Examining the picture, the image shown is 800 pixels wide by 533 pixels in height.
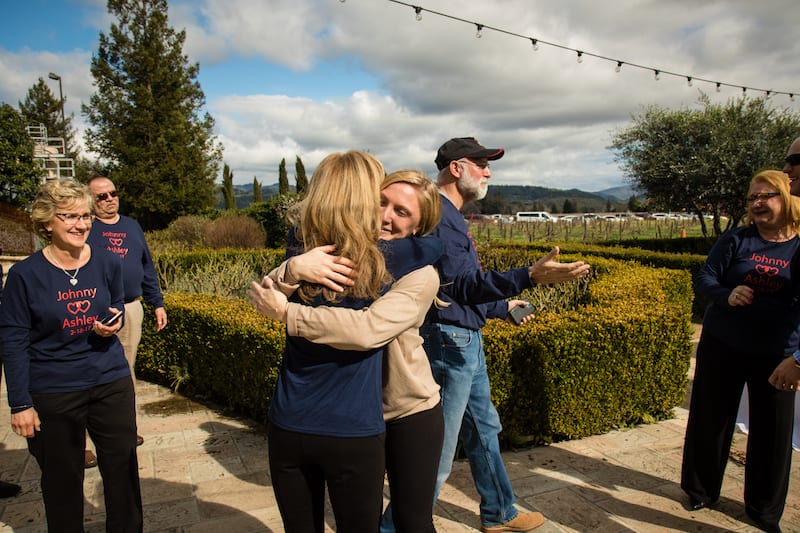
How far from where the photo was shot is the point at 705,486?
3.13 m

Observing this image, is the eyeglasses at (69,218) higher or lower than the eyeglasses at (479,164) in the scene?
lower

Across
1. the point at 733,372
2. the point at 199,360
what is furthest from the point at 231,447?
the point at 733,372

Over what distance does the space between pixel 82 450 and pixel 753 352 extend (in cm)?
340

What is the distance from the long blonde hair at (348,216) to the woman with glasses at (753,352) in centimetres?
224

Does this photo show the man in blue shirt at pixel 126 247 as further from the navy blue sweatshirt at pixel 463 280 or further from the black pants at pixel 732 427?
the black pants at pixel 732 427

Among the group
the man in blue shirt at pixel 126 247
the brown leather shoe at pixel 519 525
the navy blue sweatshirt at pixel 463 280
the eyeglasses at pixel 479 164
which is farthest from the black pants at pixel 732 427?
the man in blue shirt at pixel 126 247

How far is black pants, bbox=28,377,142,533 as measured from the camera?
2.34m

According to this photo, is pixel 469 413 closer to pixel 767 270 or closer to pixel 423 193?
pixel 423 193

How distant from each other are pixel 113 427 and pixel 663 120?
1714 cm

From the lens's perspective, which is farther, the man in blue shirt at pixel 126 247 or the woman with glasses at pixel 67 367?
the man in blue shirt at pixel 126 247

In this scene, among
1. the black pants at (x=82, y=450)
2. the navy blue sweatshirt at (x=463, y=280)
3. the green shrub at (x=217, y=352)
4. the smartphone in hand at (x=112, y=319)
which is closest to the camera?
the navy blue sweatshirt at (x=463, y=280)

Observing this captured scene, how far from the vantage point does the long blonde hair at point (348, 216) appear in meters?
1.57

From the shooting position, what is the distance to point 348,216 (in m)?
1.56

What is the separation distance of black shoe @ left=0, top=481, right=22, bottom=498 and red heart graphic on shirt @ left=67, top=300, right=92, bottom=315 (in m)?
1.76
